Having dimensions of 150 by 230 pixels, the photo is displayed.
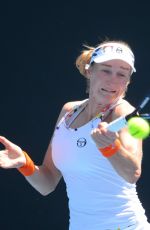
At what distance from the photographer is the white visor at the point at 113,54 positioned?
234 centimetres

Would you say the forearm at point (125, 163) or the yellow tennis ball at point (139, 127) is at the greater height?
the yellow tennis ball at point (139, 127)

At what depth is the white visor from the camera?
2.34 m

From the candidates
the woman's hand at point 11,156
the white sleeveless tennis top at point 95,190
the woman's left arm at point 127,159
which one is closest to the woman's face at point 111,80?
the white sleeveless tennis top at point 95,190

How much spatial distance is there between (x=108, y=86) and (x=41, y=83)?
1265 mm

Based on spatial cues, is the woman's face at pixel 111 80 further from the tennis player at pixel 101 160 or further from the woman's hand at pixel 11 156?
the woman's hand at pixel 11 156

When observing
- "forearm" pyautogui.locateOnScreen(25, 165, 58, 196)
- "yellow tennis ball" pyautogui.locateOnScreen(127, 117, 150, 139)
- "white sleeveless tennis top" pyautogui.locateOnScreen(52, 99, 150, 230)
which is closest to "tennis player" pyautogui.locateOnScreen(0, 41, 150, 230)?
"white sleeveless tennis top" pyautogui.locateOnScreen(52, 99, 150, 230)

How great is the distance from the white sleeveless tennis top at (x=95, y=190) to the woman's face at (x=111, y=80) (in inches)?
4.0

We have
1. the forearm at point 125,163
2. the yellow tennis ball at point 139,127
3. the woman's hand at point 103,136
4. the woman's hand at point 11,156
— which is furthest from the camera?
the woman's hand at point 11,156

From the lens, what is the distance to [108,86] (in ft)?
7.67

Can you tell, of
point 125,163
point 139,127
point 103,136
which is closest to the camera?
point 139,127

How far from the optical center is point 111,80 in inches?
91.6

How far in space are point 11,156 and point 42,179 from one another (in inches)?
8.7

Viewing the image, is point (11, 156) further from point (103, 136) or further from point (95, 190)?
point (103, 136)

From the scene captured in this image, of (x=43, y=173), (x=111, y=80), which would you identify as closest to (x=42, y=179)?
(x=43, y=173)
